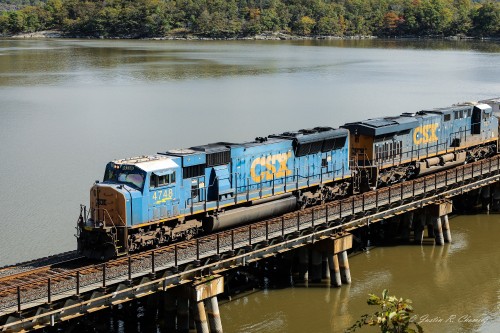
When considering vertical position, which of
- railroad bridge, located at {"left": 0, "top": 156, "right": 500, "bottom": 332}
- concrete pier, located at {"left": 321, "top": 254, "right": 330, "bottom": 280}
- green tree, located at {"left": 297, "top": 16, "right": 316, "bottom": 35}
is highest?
green tree, located at {"left": 297, "top": 16, "right": 316, "bottom": 35}

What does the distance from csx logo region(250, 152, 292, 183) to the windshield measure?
4.24 m

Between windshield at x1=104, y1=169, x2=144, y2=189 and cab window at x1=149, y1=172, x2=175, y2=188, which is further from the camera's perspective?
cab window at x1=149, y1=172, x2=175, y2=188

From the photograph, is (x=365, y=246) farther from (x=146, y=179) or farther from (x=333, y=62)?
(x=333, y=62)

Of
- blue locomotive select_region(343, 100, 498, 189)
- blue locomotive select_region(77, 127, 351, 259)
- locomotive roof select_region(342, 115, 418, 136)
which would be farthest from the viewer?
blue locomotive select_region(343, 100, 498, 189)

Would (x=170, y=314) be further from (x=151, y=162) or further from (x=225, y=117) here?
(x=225, y=117)

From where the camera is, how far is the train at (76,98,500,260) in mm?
16312

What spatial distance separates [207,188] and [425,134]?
1170 centimetres

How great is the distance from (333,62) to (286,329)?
72.5 metres

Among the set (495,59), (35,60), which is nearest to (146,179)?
(35,60)

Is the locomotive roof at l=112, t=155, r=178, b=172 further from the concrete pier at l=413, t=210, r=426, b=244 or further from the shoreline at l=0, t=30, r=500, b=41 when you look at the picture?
the shoreline at l=0, t=30, r=500, b=41

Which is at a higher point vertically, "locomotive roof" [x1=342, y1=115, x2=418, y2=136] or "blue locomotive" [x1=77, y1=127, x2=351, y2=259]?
"locomotive roof" [x1=342, y1=115, x2=418, y2=136]

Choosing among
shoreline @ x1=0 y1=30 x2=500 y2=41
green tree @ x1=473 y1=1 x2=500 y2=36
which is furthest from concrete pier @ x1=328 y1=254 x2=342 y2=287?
green tree @ x1=473 y1=1 x2=500 y2=36

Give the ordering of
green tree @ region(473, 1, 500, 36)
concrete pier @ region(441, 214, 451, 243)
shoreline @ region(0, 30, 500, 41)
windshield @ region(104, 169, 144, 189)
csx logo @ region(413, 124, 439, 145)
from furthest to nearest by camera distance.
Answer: shoreline @ region(0, 30, 500, 41), green tree @ region(473, 1, 500, 36), csx logo @ region(413, 124, 439, 145), concrete pier @ region(441, 214, 451, 243), windshield @ region(104, 169, 144, 189)

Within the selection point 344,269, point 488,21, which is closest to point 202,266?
point 344,269
